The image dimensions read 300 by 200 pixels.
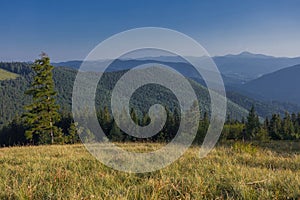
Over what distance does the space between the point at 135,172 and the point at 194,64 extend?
8.76ft

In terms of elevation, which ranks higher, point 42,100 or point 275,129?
point 42,100

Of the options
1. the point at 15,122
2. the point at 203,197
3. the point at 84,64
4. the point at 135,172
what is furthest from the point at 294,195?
the point at 15,122

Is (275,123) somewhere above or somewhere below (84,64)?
below

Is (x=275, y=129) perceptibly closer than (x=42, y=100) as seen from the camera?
No

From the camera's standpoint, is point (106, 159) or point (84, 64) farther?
point (106, 159)

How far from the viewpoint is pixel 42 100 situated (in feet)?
120

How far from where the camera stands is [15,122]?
98188 mm

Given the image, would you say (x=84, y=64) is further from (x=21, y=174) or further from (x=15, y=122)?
(x=15, y=122)

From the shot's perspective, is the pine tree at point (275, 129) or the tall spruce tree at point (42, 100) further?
the pine tree at point (275, 129)

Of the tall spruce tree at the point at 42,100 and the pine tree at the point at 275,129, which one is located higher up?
the tall spruce tree at the point at 42,100

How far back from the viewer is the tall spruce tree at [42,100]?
112 feet

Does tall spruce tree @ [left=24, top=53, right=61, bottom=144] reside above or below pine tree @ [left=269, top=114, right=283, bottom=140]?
above

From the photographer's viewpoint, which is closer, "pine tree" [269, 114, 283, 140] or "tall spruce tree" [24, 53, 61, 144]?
"tall spruce tree" [24, 53, 61, 144]

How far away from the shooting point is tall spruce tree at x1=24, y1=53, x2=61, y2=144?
34000mm
